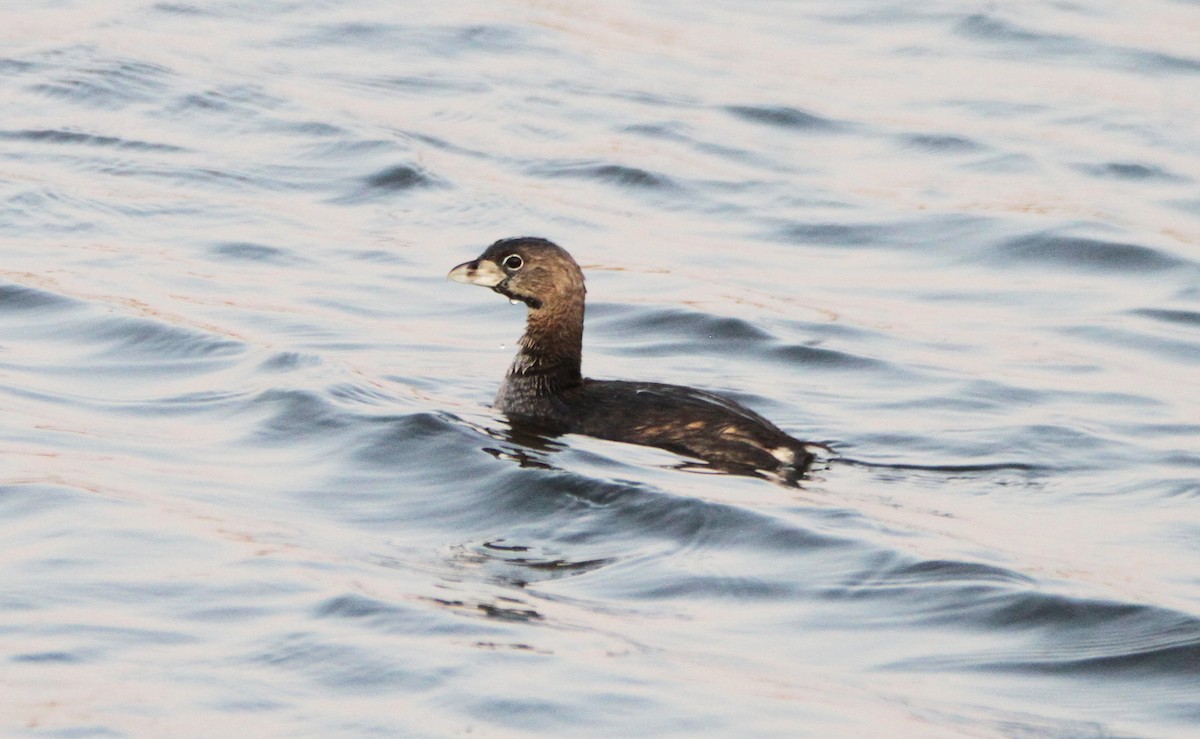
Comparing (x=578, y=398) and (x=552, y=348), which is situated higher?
(x=552, y=348)

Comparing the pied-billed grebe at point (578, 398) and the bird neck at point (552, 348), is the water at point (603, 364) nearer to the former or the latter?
the pied-billed grebe at point (578, 398)

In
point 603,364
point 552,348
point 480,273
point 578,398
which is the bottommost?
point 603,364

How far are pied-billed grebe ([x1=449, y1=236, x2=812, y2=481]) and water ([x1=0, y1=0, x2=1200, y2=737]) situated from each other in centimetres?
18

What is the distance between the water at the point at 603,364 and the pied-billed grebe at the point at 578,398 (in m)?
0.18

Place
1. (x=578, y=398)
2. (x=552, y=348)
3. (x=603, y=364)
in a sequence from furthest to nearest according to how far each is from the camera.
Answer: (x=603, y=364) → (x=552, y=348) → (x=578, y=398)

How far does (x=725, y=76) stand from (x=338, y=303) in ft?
25.2

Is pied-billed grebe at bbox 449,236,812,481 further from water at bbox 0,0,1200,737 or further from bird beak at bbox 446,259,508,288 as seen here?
water at bbox 0,0,1200,737

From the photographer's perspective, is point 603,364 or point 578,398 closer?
point 578,398

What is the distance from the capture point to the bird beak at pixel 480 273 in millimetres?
10453

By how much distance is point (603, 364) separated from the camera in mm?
12047

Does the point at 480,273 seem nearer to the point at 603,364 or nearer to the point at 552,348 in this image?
the point at 552,348

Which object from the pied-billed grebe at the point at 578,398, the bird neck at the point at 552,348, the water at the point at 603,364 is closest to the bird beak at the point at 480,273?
the pied-billed grebe at the point at 578,398

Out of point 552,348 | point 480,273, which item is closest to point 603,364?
point 552,348

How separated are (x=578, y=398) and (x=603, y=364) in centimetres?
187
